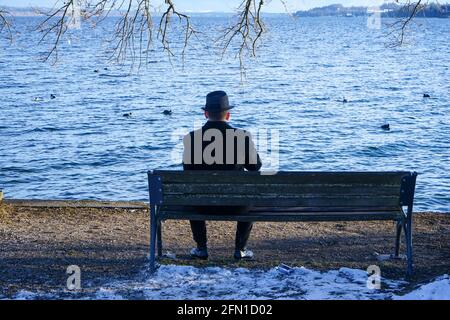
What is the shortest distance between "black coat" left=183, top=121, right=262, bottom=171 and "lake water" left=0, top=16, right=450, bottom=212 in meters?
3.56

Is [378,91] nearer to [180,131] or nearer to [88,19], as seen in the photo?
[180,131]

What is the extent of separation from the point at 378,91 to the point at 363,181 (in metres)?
34.0

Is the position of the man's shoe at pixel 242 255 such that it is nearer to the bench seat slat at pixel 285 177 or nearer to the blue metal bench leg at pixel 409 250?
the bench seat slat at pixel 285 177

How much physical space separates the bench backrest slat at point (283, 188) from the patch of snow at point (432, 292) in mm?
1068

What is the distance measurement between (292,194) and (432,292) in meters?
1.60

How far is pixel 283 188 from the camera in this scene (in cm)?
641

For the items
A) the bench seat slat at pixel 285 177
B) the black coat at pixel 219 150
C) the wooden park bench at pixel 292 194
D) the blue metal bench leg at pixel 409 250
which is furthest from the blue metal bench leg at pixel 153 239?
the blue metal bench leg at pixel 409 250

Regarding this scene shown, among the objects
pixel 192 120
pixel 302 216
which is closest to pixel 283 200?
pixel 302 216

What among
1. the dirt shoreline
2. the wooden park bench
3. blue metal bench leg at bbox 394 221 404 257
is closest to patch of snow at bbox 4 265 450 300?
the dirt shoreline

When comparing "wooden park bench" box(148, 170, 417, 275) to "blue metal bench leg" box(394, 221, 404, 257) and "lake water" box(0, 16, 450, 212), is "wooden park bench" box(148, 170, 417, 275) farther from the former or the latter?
"lake water" box(0, 16, 450, 212)

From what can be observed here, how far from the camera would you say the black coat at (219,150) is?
6.65 meters

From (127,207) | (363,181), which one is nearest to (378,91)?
(127,207)

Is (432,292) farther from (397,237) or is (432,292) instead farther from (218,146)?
(218,146)

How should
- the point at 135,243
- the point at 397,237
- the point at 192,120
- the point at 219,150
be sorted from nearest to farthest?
the point at 219,150
the point at 397,237
the point at 135,243
the point at 192,120
